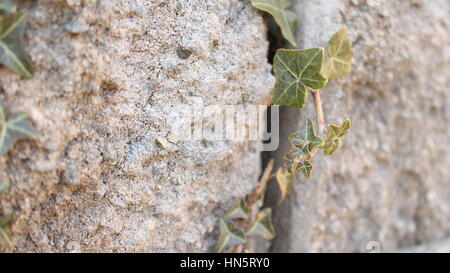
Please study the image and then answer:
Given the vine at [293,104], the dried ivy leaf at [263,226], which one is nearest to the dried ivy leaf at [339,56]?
the vine at [293,104]

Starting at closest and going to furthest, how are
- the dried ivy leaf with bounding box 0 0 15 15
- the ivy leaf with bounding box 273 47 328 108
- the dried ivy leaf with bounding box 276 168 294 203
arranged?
the dried ivy leaf with bounding box 0 0 15 15 → the ivy leaf with bounding box 273 47 328 108 → the dried ivy leaf with bounding box 276 168 294 203

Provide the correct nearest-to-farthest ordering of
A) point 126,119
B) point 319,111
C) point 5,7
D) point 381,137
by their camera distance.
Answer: point 5,7, point 126,119, point 319,111, point 381,137

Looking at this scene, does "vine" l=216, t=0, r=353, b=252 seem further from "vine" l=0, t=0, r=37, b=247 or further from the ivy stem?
"vine" l=0, t=0, r=37, b=247

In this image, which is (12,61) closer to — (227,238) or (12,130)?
(12,130)

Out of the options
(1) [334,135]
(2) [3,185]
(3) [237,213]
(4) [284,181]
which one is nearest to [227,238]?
(3) [237,213]

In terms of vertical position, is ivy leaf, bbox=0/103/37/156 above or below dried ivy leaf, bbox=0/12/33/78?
below

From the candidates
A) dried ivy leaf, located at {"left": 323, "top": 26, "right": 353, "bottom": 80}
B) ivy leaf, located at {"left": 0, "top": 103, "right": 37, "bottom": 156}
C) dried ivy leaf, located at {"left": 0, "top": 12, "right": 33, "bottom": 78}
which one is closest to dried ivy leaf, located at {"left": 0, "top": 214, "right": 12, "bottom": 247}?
ivy leaf, located at {"left": 0, "top": 103, "right": 37, "bottom": 156}

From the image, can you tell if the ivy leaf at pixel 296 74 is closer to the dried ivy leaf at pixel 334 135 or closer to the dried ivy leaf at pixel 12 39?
the dried ivy leaf at pixel 334 135
